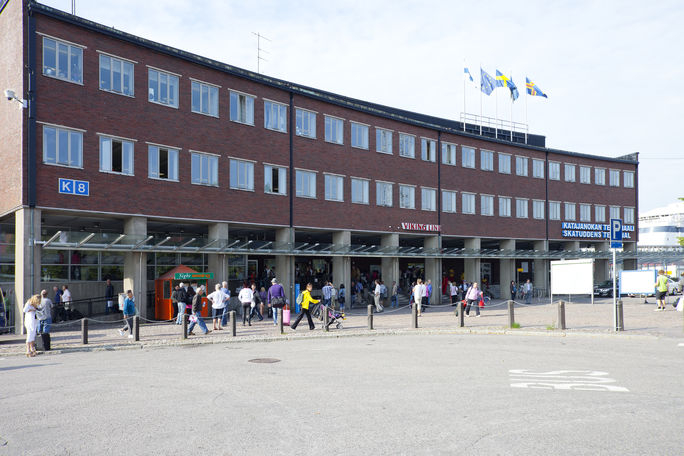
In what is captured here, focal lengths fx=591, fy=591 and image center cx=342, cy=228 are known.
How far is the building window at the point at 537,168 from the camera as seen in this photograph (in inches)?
2023

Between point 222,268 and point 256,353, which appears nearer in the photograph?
point 256,353

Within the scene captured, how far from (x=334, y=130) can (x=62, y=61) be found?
54.7 ft

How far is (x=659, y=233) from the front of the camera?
310 feet

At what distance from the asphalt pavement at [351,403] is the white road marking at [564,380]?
0.03 meters

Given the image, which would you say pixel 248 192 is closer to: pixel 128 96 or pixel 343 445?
pixel 128 96

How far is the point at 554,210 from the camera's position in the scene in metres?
52.5

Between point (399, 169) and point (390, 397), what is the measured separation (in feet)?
107

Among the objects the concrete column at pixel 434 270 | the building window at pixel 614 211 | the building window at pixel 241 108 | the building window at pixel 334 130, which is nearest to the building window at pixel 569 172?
the building window at pixel 614 211

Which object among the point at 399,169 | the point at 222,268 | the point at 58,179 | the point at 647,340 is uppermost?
the point at 399,169

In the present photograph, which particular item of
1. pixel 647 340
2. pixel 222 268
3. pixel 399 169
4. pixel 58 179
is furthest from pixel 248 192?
pixel 647 340

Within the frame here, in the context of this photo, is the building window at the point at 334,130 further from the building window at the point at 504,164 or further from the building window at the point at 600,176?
the building window at the point at 600,176

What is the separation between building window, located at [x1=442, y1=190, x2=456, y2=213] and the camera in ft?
145

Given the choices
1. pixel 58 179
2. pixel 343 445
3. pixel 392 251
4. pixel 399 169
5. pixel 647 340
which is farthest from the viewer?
pixel 399 169

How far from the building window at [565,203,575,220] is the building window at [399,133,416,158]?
62.6 feet
